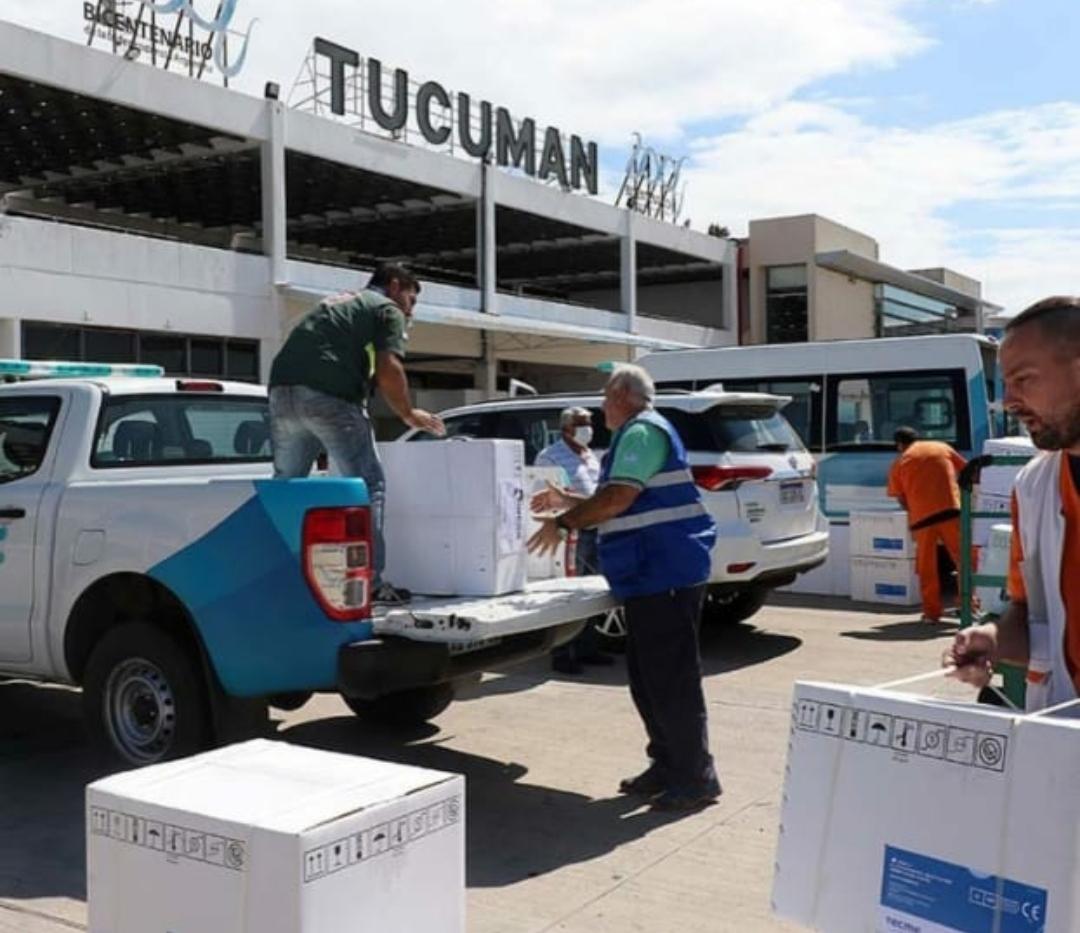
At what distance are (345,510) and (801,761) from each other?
2.95 meters

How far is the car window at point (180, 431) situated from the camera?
6168mm

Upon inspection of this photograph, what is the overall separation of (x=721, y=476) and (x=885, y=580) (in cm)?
341

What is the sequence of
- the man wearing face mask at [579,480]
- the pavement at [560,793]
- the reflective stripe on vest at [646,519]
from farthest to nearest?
the man wearing face mask at [579,480] → the reflective stripe on vest at [646,519] → the pavement at [560,793]

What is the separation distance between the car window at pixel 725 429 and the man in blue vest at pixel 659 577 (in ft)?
11.9

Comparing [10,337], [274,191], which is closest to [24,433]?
[10,337]

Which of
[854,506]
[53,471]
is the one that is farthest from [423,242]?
[53,471]

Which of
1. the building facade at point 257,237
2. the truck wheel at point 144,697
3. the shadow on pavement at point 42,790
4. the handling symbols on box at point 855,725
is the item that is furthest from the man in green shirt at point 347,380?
the building facade at point 257,237

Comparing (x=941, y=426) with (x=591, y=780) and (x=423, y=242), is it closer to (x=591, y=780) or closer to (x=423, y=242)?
(x=591, y=780)

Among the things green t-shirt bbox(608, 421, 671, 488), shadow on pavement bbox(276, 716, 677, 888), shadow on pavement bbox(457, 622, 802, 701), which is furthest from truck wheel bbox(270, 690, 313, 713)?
shadow on pavement bbox(457, 622, 802, 701)

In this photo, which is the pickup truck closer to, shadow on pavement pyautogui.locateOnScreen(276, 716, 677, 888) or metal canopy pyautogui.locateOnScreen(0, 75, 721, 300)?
shadow on pavement pyautogui.locateOnScreen(276, 716, 677, 888)

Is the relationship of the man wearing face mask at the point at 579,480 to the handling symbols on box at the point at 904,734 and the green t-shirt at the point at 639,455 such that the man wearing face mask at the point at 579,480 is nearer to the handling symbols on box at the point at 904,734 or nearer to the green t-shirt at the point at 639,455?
the green t-shirt at the point at 639,455

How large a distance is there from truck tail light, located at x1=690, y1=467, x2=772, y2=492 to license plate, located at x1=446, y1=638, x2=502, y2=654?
387cm

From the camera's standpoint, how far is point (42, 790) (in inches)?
226

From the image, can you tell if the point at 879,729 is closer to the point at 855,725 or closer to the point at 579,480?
the point at 855,725
